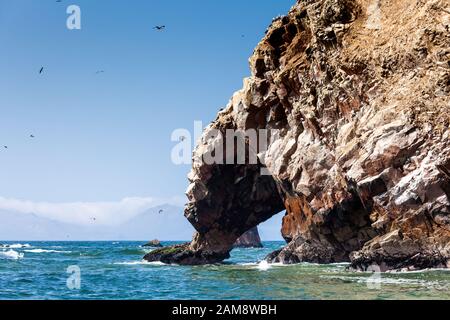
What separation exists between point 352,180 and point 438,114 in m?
7.53

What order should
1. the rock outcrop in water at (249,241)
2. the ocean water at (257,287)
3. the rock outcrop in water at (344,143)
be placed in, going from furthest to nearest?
the rock outcrop in water at (249,241) → the rock outcrop in water at (344,143) → the ocean water at (257,287)

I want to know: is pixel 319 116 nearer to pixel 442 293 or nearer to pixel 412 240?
pixel 412 240

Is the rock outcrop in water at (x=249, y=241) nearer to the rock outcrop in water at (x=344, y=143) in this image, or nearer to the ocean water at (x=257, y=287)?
the rock outcrop in water at (x=344, y=143)

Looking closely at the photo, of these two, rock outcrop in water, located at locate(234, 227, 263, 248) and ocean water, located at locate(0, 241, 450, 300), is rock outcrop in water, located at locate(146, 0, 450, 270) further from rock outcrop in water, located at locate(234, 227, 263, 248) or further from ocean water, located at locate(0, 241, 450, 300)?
rock outcrop in water, located at locate(234, 227, 263, 248)

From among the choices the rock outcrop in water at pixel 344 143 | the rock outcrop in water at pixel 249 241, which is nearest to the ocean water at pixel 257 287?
the rock outcrop in water at pixel 344 143

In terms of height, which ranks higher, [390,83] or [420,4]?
[420,4]

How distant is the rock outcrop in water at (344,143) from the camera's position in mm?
37906

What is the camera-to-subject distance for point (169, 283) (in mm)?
39688

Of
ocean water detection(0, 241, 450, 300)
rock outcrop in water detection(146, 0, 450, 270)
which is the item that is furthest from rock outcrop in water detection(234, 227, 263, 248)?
ocean water detection(0, 241, 450, 300)

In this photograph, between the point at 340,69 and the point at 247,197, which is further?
the point at 247,197

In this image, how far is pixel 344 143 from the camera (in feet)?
145

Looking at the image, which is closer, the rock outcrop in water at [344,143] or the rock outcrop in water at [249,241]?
the rock outcrop in water at [344,143]

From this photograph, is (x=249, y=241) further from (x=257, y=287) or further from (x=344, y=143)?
(x=257, y=287)
